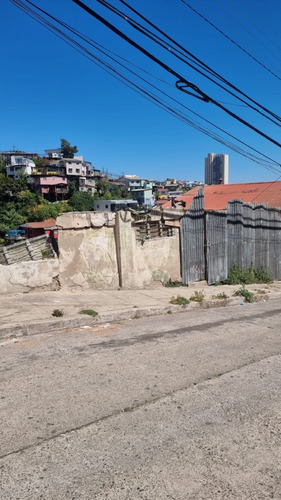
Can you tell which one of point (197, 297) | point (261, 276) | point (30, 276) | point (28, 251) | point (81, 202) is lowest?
point (261, 276)

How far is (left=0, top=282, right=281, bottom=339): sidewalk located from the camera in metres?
5.59

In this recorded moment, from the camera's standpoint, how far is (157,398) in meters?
3.49

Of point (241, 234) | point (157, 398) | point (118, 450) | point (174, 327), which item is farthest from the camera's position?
point (241, 234)

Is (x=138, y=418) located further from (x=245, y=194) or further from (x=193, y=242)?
(x=245, y=194)

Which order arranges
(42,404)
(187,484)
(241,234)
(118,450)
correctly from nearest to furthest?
(187,484) → (118,450) → (42,404) → (241,234)

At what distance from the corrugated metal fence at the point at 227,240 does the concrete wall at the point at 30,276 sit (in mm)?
3972

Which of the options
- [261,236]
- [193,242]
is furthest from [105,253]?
[261,236]

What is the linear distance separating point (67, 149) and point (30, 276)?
447 feet

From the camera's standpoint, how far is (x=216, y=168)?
109ft

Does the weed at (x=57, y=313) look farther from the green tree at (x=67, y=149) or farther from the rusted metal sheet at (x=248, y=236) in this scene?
the green tree at (x=67, y=149)

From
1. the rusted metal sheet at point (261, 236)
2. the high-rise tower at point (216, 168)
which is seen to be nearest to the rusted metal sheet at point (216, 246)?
the rusted metal sheet at point (261, 236)

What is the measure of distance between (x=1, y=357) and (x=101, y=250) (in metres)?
4.31

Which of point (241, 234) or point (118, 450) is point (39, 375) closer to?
point (118, 450)

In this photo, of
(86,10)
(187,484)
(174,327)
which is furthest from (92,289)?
(187,484)
